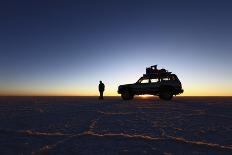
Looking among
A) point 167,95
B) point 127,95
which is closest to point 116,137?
point 167,95

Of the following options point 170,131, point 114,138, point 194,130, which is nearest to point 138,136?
point 114,138

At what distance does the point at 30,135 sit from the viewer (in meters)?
6.05

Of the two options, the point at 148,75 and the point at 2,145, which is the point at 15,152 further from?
the point at 148,75

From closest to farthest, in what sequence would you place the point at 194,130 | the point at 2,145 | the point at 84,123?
the point at 2,145 → the point at 194,130 → the point at 84,123

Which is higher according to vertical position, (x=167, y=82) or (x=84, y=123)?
(x=167, y=82)

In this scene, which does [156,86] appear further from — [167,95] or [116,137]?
[116,137]

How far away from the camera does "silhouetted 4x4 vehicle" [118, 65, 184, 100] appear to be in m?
17.7

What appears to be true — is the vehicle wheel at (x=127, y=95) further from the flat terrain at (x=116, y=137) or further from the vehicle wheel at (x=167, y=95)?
the flat terrain at (x=116, y=137)

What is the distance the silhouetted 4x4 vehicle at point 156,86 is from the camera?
17.7 m

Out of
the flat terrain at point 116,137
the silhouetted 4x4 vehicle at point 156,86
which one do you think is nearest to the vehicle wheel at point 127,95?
the silhouetted 4x4 vehicle at point 156,86

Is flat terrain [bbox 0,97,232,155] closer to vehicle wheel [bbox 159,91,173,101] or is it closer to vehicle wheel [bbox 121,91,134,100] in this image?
vehicle wheel [bbox 159,91,173,101]

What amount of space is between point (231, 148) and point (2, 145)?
4163mm

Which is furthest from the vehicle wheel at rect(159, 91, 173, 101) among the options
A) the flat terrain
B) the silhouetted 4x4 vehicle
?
the flat terrain

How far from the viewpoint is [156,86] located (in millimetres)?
18328
